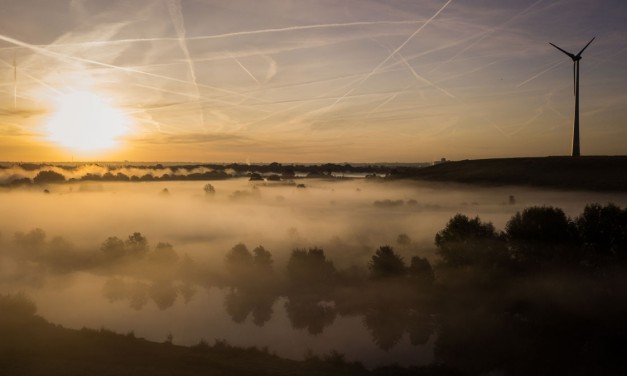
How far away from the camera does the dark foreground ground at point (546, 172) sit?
11994 centimetres

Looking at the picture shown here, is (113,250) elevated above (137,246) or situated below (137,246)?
below

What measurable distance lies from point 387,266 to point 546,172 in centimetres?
7571

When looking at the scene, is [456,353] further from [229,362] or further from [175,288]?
[175,288]

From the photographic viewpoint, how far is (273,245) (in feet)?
509

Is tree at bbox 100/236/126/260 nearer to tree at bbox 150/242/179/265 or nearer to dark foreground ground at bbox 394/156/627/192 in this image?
tree at bbox 150/242/179/265

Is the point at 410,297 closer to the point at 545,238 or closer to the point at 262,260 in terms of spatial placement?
the point at 545,238

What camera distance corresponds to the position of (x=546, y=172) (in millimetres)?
→ 139125

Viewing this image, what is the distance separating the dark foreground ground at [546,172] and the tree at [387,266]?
2400 inches

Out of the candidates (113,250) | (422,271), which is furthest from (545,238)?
(113,250)

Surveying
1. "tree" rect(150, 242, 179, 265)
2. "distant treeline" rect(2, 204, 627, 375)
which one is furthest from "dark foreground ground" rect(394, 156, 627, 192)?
"tree" rect(150, 242, 179, 265)

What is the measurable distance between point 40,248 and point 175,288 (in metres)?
70.0

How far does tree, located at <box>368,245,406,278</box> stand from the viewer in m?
93.2

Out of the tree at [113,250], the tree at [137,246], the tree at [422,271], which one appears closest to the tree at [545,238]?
the tree at [422,271]

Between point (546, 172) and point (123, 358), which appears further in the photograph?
point (546, 172)
